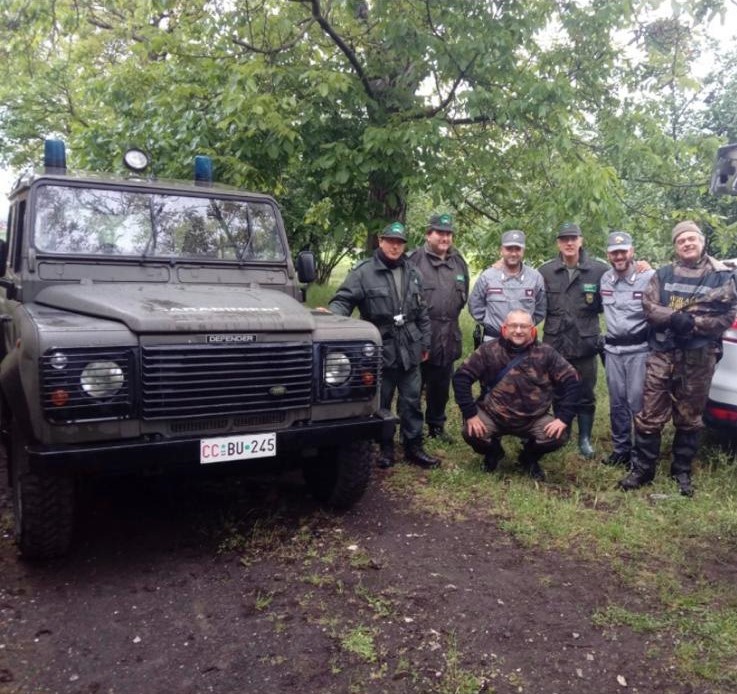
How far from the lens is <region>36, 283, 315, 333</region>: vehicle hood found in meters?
3.25

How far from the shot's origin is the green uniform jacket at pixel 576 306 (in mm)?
5293

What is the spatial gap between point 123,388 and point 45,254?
4.16 feet

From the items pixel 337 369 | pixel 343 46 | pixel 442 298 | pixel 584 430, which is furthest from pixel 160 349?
pixel 343 46

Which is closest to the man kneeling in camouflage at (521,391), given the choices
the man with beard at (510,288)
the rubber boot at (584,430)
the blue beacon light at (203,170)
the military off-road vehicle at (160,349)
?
the man with beard at (510,288)

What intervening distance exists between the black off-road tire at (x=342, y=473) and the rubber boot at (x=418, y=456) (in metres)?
1.03

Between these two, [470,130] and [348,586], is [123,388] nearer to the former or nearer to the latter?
[348,586]

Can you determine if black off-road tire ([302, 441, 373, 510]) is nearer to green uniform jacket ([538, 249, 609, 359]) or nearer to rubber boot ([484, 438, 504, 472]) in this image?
rubber boot ([484, 438, 504, 472])

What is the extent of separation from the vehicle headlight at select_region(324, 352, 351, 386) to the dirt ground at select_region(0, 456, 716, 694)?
0.91 metres

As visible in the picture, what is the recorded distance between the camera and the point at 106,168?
27.6 feet

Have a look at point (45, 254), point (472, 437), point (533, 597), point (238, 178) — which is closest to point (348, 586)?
point (533, 597)

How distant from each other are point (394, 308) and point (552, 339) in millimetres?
1370

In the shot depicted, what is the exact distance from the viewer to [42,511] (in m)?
3.28

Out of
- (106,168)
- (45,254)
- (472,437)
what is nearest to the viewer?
(45,254)

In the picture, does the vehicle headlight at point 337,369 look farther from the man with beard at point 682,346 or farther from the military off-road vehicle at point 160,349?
the man with beard at point 682,346
